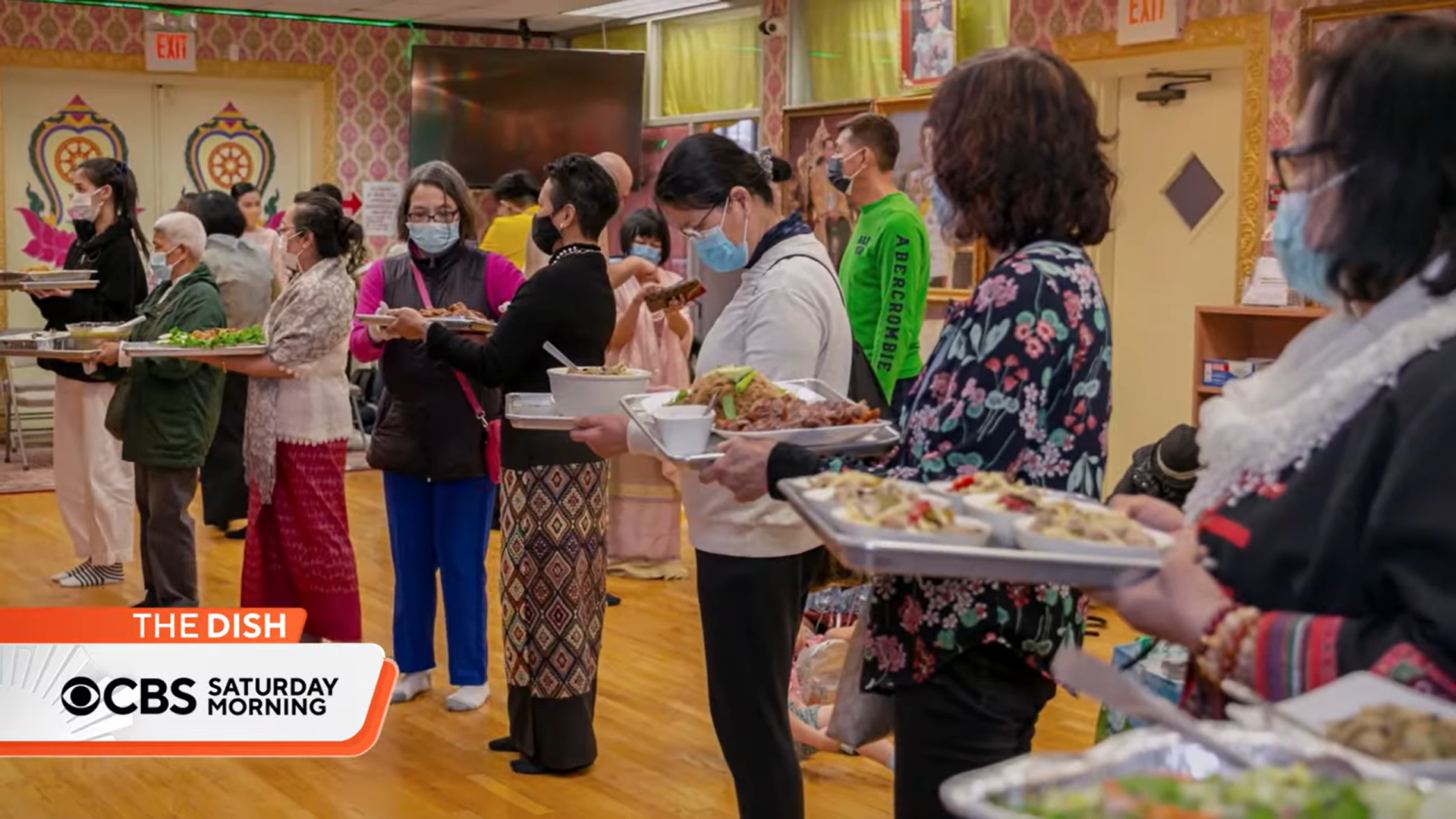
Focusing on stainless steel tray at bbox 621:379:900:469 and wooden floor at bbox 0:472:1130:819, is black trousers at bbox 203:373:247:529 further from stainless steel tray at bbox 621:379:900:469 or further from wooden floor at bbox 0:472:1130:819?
stainless steel tray at bbox 621:379:900:469

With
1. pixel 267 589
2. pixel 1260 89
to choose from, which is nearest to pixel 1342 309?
pixel 267 589

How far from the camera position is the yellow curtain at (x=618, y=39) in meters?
11.0

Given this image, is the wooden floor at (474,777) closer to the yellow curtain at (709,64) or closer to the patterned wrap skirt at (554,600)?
the patterned wrap skirt at (554,600)

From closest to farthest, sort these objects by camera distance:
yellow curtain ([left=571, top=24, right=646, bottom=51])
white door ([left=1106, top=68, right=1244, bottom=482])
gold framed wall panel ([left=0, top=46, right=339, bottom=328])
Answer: white door ([left=1106, top=68, right=1244, bottom=482]), gold framed wall panel ([left=0, top=46, right=339, bottom=328]), yellow curtain ([left=571, top=24, right=646, bottom=51])

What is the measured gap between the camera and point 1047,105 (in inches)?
77.5

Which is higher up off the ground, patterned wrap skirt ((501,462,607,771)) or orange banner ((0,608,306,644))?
patterned wrap skirt ((501,462,607,771))

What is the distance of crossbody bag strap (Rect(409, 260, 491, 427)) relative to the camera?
4422mm

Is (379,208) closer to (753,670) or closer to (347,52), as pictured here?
(347,52)

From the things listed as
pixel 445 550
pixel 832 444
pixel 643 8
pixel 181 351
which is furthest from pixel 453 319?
pixel 643 8

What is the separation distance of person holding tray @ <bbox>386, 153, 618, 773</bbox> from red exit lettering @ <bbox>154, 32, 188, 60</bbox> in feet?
23.1

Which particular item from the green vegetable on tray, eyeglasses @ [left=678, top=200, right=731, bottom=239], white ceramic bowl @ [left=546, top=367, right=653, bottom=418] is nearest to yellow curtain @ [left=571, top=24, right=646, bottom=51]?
the green vegetable on tray

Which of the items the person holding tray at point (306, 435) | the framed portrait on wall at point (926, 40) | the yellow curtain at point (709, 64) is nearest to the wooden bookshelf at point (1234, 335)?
the framed portrait on wall at point (926, 40)

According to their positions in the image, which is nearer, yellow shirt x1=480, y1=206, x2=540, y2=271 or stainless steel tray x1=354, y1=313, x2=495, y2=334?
stainless steel tray x1=354, y1=313, x2=495, y2=334

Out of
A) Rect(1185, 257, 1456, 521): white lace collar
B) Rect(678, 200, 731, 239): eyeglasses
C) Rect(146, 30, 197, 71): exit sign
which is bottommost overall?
Rect(1185, 257, 1456, 521): white lace collar
